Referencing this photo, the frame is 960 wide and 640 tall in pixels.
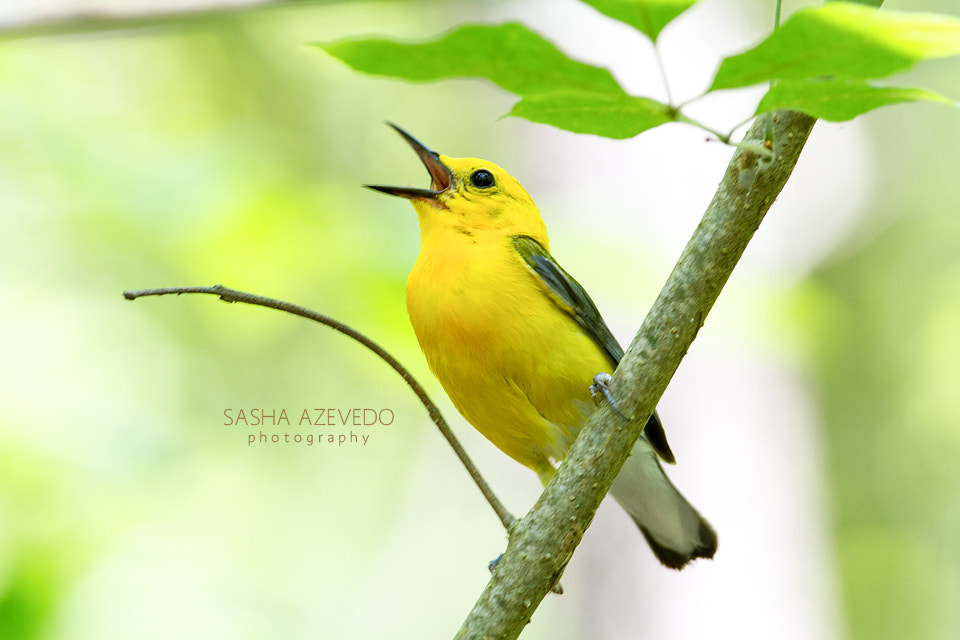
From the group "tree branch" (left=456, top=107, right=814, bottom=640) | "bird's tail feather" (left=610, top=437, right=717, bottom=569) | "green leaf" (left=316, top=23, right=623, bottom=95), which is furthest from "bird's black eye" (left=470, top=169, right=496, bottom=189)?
"green leaf" (left=316, top=23, right=623, bottom=95)

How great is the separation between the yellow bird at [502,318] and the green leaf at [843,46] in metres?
2.06

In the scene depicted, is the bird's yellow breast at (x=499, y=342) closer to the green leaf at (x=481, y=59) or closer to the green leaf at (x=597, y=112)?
the green leaf at (x=597, y=112)

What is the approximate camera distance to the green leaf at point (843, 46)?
1.24 meters

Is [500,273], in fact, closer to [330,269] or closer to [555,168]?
[330,269]

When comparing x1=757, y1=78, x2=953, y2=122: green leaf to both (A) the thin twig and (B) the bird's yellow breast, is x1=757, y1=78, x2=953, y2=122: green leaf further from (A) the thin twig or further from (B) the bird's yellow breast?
(B) the bird's yellow breast

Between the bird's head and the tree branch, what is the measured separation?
1630 millimetres

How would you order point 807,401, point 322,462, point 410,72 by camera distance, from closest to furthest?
1. point 410,72
2. point 807,401
3. point 322,462

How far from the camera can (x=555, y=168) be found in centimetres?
793

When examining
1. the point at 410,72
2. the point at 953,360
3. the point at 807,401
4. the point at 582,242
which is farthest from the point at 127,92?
the point at 953,360

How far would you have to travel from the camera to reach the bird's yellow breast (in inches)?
131

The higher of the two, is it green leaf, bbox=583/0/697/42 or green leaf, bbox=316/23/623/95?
green leaf, bbox=583/0/697/42

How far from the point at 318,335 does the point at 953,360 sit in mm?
8216

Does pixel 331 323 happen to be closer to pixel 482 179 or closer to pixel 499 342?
pixel 499 342

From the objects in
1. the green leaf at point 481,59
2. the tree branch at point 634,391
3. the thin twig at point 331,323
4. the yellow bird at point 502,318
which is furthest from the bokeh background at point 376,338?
the thin twig at point 331,323
